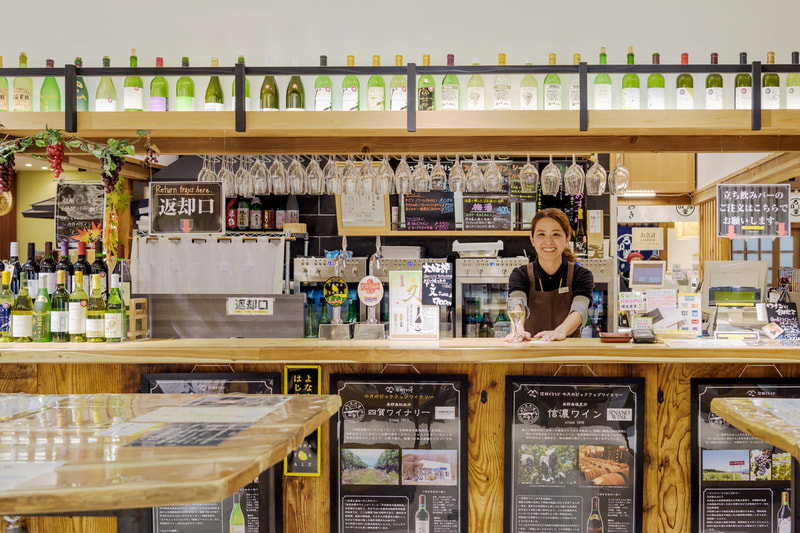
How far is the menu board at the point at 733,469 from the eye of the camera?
9.02ft

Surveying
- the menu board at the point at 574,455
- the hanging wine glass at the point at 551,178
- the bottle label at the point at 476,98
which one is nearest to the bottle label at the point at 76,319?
the menu board at the point at 574,455

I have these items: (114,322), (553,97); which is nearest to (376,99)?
(553,97)

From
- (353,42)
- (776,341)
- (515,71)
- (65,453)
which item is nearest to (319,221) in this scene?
(353,42)

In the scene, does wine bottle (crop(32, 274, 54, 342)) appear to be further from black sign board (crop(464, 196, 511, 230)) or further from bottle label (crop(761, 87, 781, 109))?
bottle label (crop(761, 87, 781, 109))

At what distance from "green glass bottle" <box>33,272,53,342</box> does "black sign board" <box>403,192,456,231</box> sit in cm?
328

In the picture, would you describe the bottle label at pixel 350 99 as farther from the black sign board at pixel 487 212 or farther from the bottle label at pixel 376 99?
the black sign board at pixel 487 212

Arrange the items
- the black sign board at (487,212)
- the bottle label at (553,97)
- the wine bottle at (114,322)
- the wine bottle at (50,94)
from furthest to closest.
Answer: the black sign board at (487,212) < the wine bottle at (50,94) < the bottle label at (553,97) < the wine bottle at (114,322)

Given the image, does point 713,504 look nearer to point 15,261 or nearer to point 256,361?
point 256,361

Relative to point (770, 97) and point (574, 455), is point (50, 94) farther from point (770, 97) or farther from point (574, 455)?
point (770, 97)

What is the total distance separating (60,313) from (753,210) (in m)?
3.62

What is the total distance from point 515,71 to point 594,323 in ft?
9.50

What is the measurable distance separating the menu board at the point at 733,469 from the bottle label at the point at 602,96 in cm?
145

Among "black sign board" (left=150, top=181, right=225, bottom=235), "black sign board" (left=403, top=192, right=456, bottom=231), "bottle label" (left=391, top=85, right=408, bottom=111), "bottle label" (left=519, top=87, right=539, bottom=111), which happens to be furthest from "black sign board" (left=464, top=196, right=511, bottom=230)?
"black sign board" (left=150, top=181, right=225, bottom=235)

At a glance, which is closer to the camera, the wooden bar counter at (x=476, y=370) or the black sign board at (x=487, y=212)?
the wooden bar counter at (x=476, y=370)
